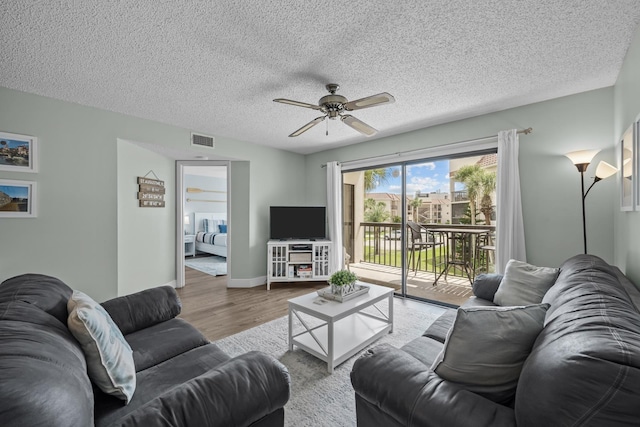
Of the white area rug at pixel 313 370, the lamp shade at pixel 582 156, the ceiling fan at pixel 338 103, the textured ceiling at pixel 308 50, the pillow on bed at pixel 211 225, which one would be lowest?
the white area rug at pixel 313 370

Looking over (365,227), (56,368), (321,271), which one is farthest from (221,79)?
(365,227)

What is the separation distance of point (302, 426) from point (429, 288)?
3.23m

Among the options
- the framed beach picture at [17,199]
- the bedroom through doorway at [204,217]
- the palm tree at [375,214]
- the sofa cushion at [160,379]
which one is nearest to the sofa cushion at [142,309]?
the sofa cushion at [160,379]

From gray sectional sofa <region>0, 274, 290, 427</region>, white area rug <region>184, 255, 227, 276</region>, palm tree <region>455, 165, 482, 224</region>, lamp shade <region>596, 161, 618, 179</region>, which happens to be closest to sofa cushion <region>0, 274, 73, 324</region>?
gray sectional sofa <region>0, 274, 290, 427</region>

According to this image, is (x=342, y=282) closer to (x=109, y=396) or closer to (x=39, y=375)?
(x=109, y=396)

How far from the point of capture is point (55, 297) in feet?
4.41

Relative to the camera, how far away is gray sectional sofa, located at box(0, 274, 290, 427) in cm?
67

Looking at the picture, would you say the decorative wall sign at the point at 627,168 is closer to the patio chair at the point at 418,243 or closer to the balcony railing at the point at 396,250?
the balcony railing at the point at 396,250

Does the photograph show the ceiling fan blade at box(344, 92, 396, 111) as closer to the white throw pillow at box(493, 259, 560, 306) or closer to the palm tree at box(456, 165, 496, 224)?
the white throw pillow at box(493, 259, 560, 306)

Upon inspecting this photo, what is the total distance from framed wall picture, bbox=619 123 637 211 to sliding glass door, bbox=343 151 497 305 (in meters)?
1.60

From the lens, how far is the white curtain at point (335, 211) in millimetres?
4703

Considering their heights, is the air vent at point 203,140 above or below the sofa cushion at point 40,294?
above

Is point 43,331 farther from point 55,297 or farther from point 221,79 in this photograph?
point 221,79

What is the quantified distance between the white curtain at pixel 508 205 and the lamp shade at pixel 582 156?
0.50 meters
